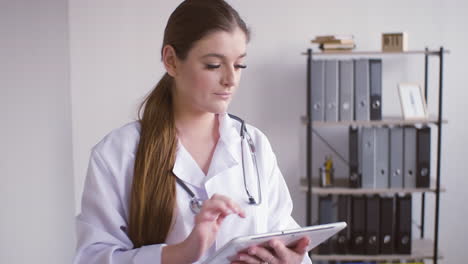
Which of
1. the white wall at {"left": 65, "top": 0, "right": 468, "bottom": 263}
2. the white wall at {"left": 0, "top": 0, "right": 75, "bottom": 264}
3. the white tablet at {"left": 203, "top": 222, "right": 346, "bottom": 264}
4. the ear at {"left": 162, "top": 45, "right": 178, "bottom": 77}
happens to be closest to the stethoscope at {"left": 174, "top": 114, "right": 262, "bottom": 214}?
the white tablet at {"left": 203, "top": 222, "right": 346, "bottom": 264}

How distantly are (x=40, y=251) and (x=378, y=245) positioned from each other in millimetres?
1890

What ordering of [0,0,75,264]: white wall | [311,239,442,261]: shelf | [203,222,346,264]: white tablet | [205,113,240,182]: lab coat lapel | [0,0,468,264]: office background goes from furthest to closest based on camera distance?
1. [0,0,468,264]: office background
2. [311,239,442,261]: shelf
3. [0,0,75,264]: white wall
4. [205,113,240,182]: lab coat lapel
5. [203,222,346,264]: white tablet

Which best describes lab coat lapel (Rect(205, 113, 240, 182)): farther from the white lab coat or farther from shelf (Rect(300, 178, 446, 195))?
shelf (Rect(300, 178, 446, 195))

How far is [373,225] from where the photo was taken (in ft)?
10.3

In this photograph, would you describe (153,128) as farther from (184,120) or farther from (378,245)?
(378,245)

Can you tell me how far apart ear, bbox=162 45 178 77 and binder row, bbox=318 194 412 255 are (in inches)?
81.0

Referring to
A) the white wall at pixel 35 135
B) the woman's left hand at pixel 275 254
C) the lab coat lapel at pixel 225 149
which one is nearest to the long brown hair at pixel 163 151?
the lab coat lapel at pixel 225 149

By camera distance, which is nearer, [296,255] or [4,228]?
[296,255]

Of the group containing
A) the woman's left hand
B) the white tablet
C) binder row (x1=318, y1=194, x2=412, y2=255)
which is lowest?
binder row (x1=318, y1=194, x2=412, y2=255)

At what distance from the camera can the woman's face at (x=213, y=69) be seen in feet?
4.11

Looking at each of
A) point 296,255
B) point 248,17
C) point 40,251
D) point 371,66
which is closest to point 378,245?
point 371,66

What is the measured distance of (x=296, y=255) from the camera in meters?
1.21

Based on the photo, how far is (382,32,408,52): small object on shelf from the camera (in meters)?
3.00

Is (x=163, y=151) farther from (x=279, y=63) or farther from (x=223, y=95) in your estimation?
→ (x=279, y=63)
